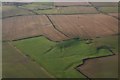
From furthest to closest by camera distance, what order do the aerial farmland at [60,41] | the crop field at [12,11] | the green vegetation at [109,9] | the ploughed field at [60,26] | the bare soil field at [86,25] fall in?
the green vegetation at [109,9], the crop field at [12,11], the bare soil field at [86,25], the ploughed field at [60,26], the aerial farmland at [60,41]

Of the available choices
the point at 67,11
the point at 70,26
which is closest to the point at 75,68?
the point at 70,26

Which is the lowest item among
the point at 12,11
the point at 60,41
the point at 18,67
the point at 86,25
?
the point at 18,67

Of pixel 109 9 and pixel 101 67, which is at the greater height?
pixel 109 9

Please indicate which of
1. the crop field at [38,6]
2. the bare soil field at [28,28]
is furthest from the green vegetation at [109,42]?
the crop field at [38,6]

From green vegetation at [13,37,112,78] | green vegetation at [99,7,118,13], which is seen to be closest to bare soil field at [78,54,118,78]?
green vegetation at [13,37,112,78]

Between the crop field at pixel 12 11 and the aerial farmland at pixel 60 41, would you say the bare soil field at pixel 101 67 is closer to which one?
the aerial farmland at pixel 60 41

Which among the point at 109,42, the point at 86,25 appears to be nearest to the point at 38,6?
the point at 86,25

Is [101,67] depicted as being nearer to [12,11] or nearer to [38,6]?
[12,11]
